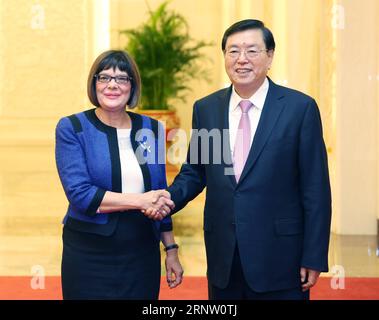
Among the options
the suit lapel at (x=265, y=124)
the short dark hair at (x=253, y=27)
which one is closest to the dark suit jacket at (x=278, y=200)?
the suit lapel at (x=265, y=124)

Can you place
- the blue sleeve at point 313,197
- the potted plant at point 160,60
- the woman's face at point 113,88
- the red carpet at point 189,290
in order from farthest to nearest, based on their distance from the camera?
the potted plant at point 160,60
the red carpet at point 189,290
the woman's face at point 113,88
the blue sleeve at point 313,197

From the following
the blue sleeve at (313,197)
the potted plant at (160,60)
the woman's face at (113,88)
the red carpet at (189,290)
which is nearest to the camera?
the blue sleeve at (313,197)

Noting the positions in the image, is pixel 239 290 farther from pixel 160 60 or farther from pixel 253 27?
pixel 160 60

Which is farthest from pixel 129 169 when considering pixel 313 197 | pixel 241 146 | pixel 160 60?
pixel 160 60

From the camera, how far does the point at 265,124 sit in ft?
9.86

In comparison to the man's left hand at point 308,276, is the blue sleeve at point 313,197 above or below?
above

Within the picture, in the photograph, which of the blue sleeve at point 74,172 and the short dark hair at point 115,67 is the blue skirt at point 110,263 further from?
the short dark hair at point 115,67

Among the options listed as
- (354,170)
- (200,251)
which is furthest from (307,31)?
(200,251)

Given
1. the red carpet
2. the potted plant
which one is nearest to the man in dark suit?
the red carpet

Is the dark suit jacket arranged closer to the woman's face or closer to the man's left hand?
the man's left hand

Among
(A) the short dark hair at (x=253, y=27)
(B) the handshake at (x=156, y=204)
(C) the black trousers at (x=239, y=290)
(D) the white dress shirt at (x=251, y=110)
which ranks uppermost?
(A) the short dark hair at (x=253, y=27)

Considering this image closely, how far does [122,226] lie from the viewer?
3039 mm

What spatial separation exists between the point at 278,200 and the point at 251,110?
391mm

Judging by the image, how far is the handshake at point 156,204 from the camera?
2.99 meters
